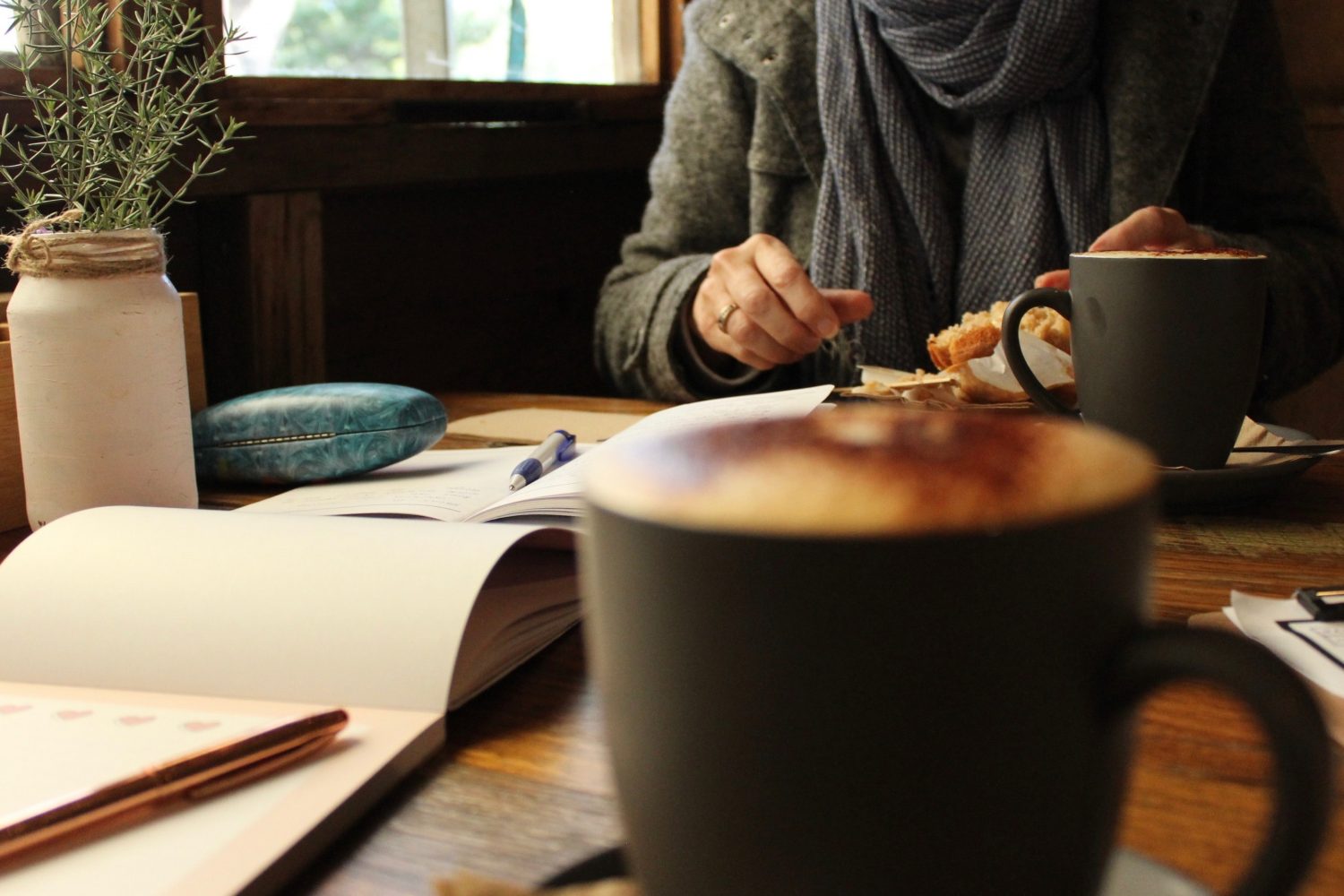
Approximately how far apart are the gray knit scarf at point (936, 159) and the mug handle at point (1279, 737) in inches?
52.6

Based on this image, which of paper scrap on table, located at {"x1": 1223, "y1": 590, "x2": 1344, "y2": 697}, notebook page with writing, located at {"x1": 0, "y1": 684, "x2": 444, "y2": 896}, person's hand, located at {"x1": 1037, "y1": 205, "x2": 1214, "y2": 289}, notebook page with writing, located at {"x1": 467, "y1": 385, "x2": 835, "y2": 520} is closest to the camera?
notebook page with writing, located at {"x1": 0, "y1": 684, "x2": 444, "y2": 896}

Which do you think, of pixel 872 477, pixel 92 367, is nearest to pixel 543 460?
pixel 92 367

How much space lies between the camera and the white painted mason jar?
2.14 feet

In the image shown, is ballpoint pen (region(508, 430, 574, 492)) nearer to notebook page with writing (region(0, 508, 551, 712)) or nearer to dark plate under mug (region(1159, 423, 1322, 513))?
notebook page with writing (region(0, 508, 551, 712))

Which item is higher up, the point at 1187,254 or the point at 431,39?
the point at 431,39

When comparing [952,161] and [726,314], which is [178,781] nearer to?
[726,314]

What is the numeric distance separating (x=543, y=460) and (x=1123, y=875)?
56cm

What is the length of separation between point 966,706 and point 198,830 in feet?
0.77

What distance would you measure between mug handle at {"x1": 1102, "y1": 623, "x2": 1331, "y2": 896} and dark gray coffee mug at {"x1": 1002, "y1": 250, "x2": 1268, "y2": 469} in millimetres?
484

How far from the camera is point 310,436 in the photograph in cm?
82

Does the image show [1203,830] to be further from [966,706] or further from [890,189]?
[890,189]

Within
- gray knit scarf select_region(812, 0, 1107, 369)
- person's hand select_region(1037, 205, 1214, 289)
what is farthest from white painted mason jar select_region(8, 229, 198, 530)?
gray knit scarf select_region(812, 0, 1107, 369)

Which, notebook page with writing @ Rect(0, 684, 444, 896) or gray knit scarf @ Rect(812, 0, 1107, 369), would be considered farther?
gray knit scarf @ Rect(812, 0, 1107, 369)

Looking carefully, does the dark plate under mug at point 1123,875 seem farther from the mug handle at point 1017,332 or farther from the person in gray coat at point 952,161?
the person in gray coat at point 952,161
